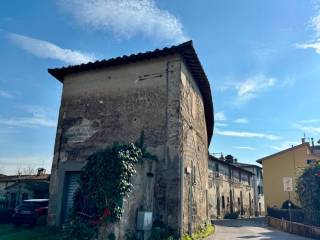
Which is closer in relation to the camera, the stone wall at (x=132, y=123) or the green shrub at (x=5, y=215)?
the stone wall at (x=132, y=123)

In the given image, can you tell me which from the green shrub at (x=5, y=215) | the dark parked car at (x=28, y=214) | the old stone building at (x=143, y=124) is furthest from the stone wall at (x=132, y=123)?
the green shrub at (x=5, y=215)

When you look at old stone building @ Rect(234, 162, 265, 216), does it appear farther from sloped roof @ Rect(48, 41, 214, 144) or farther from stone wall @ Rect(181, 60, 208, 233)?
sloped roof @ Rect(48, 41, 214, 144)

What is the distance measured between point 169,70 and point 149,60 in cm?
108

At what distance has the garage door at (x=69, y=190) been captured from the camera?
1150 cm

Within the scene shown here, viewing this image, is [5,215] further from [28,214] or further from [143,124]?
[143,124]

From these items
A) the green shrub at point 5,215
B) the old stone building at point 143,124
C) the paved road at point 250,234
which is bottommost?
the paved road at point 250,234

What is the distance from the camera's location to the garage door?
11500 millimetres

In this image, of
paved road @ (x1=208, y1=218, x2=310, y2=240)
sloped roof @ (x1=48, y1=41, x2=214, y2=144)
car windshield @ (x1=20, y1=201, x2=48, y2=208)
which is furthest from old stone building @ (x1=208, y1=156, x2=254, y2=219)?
car windshield @ (x1=20, y1=201, x2=48, y2=208)

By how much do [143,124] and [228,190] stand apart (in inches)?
1011

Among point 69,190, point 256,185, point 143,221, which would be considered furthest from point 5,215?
point 256,185

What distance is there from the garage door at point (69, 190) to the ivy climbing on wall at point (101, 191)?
302 centimetres

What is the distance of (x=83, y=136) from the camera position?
40.3ft

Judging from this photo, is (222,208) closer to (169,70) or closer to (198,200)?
(198,200)

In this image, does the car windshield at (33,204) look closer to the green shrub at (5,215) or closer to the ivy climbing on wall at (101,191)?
the green shrub at (5,215)
